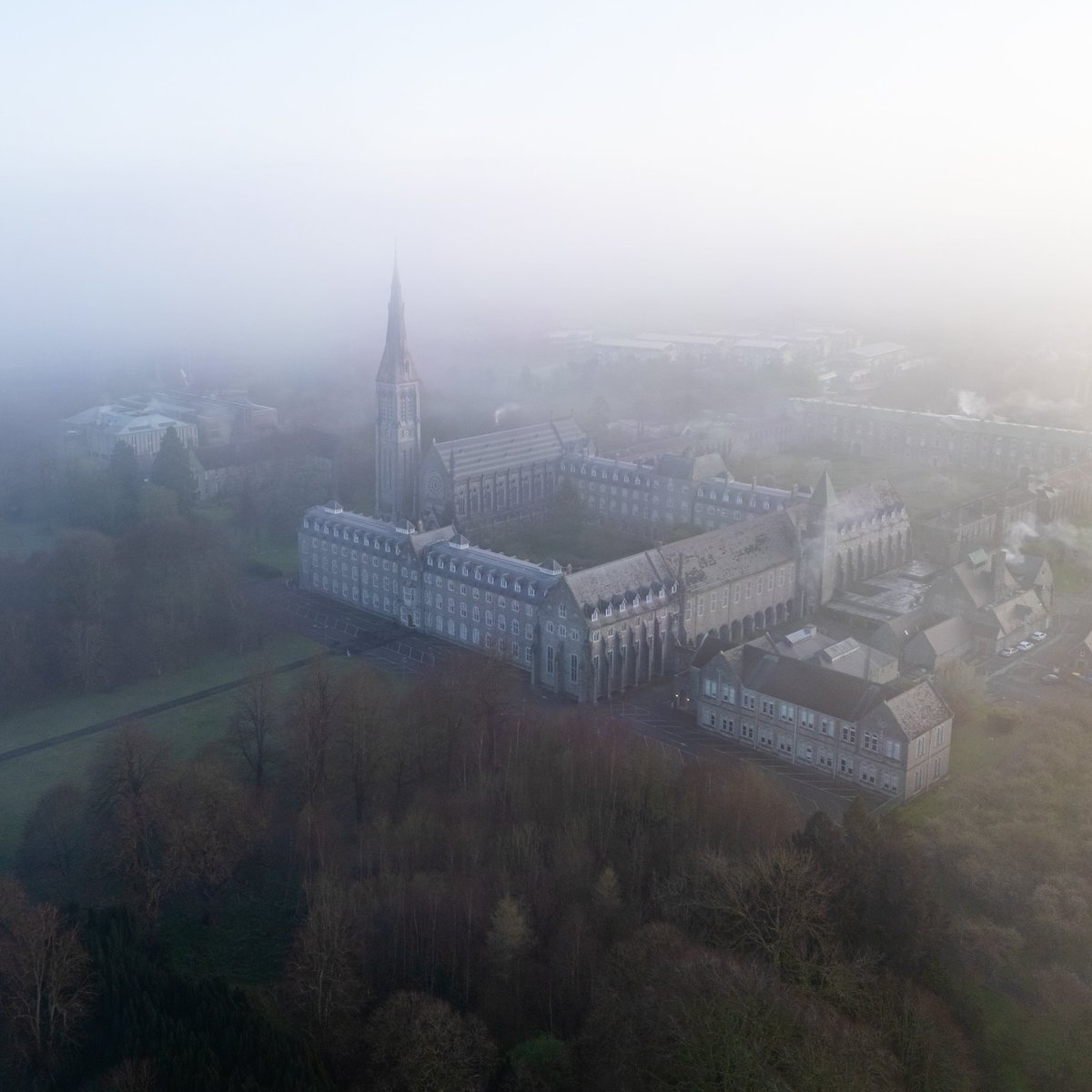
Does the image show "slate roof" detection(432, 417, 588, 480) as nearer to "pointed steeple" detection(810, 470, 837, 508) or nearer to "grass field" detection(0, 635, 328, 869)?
"grass field" detection(0, 635, 328, 869)

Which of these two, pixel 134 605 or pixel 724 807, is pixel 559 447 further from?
pixel 724 807

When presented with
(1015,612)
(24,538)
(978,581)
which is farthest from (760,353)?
(24,538)

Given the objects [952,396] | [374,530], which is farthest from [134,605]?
[952,396]

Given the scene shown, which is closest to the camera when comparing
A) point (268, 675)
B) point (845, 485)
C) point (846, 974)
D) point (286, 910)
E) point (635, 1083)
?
point (635, 1083)

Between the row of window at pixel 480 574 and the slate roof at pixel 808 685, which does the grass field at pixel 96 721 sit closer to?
the row of window at pixel 480 574

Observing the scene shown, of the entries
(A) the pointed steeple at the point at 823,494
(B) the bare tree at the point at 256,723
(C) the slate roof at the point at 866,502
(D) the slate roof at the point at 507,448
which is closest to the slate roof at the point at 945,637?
(A) the pointed steeple at the point at 823,494

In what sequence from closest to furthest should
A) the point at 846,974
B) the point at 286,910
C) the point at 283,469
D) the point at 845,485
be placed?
1. the point at 846,974
2. the point at 286,910
3. the point at 283,469
4. the point at 845,485

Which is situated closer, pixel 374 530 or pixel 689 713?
pixel 689 713
